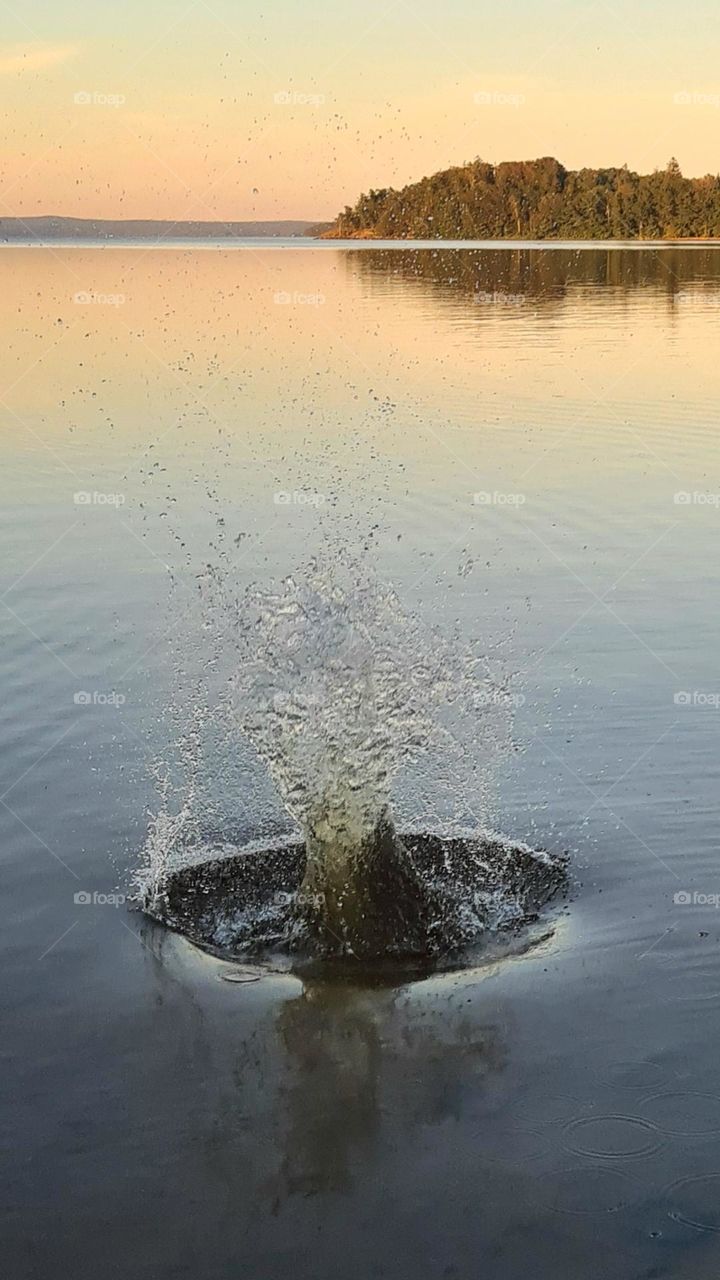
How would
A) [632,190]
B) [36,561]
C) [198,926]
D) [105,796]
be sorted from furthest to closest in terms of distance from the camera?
[632,190] → [36,561] → [105,796] → [198,926]

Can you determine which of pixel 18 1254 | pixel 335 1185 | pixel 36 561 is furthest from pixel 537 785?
pixel 36 561

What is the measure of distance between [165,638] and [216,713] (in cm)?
247

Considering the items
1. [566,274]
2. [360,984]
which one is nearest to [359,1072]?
[360,984]

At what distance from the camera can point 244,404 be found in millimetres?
32406

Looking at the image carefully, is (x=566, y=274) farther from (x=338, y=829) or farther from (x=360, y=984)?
(x=360, y=984)

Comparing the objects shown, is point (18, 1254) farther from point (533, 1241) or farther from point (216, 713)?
point (216, 713)

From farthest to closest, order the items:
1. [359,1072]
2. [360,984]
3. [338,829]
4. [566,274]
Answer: [566,274] → [338,829] → [360,984] → [359,1072]

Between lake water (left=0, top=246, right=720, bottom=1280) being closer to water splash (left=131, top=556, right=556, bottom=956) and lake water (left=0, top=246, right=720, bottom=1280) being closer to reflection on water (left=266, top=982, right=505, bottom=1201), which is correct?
reflection on water (left=266, top=982, right=505, bottom=1201)

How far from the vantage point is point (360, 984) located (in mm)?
Answer: 9594

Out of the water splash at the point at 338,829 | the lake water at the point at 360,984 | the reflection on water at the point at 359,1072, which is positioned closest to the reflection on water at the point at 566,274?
the lake water at the point at 360,984

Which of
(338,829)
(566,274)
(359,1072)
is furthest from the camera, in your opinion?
(566,274)

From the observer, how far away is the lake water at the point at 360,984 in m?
7.50

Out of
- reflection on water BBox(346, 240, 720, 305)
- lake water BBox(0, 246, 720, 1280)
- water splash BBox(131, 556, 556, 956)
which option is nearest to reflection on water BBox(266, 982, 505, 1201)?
lake water BBox(0, 246, 720, 1280)

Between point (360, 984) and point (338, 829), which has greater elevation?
point (338, 829)
